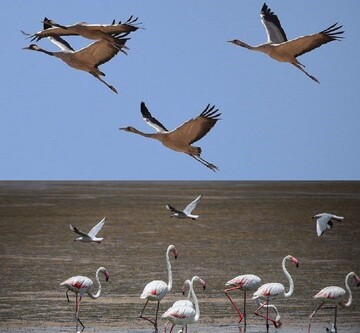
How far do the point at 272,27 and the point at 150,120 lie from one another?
2608mm

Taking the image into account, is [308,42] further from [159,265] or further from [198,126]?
[159,265]

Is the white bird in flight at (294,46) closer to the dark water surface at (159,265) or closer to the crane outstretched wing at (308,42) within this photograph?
the crane outstretched wing at (308,42)

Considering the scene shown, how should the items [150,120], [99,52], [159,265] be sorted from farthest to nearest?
[159,265] → [150,120] → [99,52]

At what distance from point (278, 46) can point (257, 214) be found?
6080cm

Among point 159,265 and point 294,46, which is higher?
point 294,46

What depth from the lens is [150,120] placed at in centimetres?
1859

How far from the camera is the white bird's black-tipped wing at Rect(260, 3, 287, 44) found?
60.7 ft

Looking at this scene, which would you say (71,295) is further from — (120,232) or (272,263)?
(120,232)

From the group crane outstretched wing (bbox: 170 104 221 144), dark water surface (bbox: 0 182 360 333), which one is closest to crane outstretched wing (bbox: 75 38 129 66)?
crane outstretched wing (bbox: 170 104 221 144)

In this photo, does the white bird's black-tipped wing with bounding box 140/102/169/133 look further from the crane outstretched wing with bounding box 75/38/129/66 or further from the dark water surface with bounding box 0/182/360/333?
Answer: the dark water surface with bounding box 0/182/360/333

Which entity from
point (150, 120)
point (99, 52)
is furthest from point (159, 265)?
point (99, 52)

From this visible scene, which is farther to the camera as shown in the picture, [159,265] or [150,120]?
[159,265]

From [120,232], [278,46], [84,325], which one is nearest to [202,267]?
[84,325]

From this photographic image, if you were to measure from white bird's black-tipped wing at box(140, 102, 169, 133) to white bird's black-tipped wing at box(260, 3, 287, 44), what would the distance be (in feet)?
7.41
